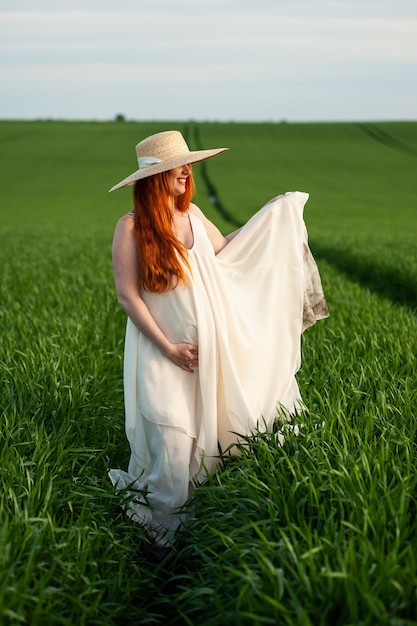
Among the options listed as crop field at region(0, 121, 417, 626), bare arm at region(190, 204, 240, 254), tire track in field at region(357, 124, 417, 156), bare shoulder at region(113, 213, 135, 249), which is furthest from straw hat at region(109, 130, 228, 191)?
tire track in field at region(357, 124, 417, 156)

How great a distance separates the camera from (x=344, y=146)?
5478cm

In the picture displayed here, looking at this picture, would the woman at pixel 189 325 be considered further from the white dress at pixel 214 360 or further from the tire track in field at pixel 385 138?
the tire track in field at pixel 385 138

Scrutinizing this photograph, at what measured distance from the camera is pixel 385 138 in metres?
59.7

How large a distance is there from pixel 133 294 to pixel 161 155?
719 millimetres

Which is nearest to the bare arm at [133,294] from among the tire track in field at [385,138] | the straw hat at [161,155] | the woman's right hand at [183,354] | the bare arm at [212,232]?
the woman's right hand at [183,354]

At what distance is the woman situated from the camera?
13.2 ft

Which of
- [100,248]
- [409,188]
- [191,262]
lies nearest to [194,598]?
[191,262]

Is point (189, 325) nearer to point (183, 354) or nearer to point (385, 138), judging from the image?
point (183, 354)

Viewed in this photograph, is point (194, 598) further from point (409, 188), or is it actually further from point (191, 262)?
point (409, 188)

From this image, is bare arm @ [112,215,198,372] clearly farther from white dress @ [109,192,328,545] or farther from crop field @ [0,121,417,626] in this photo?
crop field @ [0,121,417,626]

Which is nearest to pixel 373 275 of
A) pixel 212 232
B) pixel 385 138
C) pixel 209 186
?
pixel 212 232

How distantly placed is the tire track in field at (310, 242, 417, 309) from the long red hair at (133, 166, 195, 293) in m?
7.52

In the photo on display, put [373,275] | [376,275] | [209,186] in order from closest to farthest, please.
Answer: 1. [376,275]
2. [373,275]
3. [209,186]

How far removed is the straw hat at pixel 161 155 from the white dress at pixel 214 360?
360 mm
